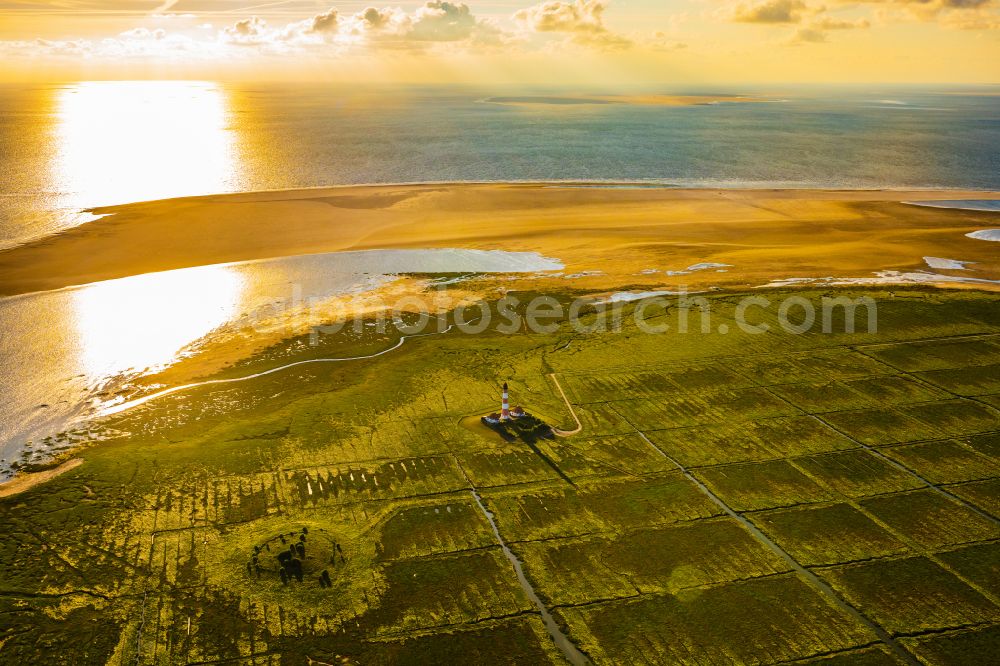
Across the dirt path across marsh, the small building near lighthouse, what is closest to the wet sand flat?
the small building near lighthouse

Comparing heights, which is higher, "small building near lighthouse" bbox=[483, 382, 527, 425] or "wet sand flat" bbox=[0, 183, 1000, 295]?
"wet sand flat" bbox=[0, 183, 1000, 295]

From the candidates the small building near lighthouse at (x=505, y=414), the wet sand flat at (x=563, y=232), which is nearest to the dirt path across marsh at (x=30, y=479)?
the small building near lighthouse at (x=505, y=414)

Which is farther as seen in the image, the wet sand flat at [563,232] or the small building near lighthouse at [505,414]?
the wet sand flat at [563,232]

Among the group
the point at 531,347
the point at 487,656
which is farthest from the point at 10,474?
the point at 531,347

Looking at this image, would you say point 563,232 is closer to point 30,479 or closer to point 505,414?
point 505,414

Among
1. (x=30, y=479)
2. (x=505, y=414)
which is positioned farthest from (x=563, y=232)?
(x=30, y=479)

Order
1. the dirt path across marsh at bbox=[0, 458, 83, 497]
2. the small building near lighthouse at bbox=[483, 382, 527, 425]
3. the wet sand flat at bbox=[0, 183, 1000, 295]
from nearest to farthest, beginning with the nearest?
the dirt path across marsh at bbox=[0, 458, 83, 497]
the small building near lighthouse at bbox=[483, 382, 527, 425]
the wet sand flat at bbox=[0, 183, 1000, 295]

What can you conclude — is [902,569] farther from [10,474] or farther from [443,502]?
[10,474]

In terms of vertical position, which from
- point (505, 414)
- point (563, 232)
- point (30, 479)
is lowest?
point (30, 479)

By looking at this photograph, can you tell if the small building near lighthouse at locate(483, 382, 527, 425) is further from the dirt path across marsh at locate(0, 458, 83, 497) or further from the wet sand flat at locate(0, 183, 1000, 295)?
the wet sand flat at locate(0, 183, 1000, 295)

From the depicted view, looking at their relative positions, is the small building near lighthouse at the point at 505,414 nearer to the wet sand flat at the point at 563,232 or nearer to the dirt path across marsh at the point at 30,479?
the dirt path across marsh at the point at 30,479

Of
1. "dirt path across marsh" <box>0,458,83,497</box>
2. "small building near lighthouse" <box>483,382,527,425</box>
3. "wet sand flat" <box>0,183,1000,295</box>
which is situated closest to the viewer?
"dirt path across marsh" <box>0,458,83,497</box>

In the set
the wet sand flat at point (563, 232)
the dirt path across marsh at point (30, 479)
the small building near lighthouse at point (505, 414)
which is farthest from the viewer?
the wet sand flat at point (563, 232)
